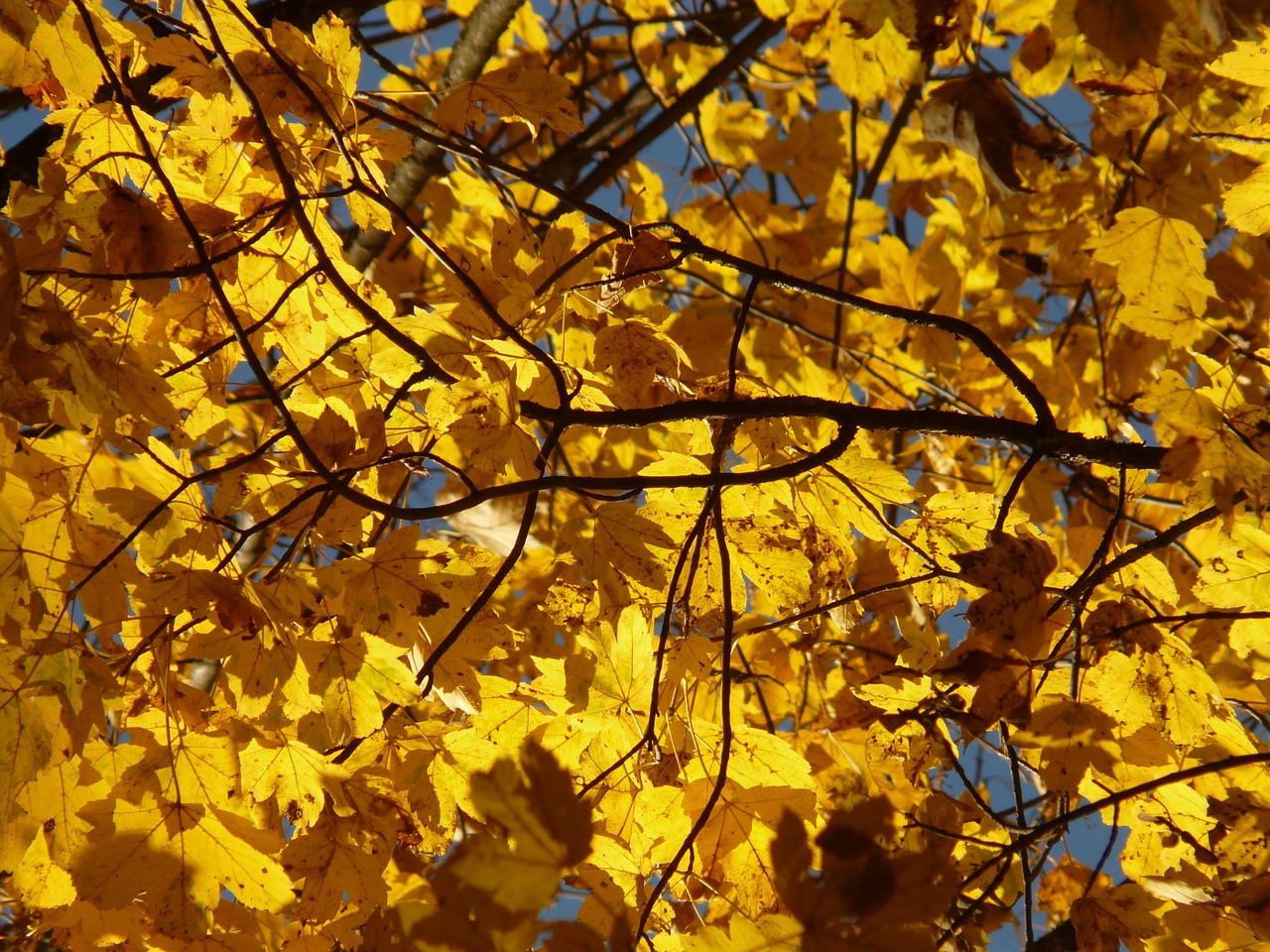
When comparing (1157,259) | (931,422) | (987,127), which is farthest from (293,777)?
(1157,259)

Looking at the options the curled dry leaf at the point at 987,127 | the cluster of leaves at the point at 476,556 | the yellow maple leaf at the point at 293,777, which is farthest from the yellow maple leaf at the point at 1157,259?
the yellow maple leaf at the point at 293,777

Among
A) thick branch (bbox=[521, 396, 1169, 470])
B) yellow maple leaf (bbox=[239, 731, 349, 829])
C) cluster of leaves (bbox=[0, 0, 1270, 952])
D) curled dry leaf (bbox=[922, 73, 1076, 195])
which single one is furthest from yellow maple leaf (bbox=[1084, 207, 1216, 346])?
yellow maple leaf (bbox=[239, 731, 349, 829])

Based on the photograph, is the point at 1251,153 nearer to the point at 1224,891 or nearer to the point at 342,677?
the point at 1224,891

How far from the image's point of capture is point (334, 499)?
112cm

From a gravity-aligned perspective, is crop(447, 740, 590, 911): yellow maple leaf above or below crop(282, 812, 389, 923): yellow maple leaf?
above

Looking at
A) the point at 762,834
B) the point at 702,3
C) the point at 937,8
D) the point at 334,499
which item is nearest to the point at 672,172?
the point at 702,3

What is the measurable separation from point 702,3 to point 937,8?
6.56 ft

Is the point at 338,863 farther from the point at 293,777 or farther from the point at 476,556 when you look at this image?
the point at 476,556

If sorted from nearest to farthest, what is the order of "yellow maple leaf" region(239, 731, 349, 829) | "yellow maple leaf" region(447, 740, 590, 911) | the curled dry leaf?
"yellow maple leaf" region(447, 740, 590, 911)
"yellow maple leaf" region(239, 731, 349, 829)
the curled dry leaf

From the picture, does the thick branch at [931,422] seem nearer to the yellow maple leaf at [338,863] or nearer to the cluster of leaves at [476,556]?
the cluster of leaves at [476,556]

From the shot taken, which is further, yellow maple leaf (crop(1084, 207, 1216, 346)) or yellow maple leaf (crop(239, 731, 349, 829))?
yellow maple leaf (crop(1084, 207, 1216, 346))

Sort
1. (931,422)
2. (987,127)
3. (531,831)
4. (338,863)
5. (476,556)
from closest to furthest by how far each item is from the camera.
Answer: (531,831)
(931,422)
(338,863)
(476,556)
(987,127)

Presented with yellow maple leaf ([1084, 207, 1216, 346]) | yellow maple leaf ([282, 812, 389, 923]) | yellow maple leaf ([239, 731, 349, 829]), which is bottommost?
yellow maple leaf ([282, 812, 389, 923])

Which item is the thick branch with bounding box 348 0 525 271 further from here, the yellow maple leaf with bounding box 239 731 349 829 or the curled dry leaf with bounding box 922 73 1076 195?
the yellow maple leaf with bounding box 239 731 349 829
